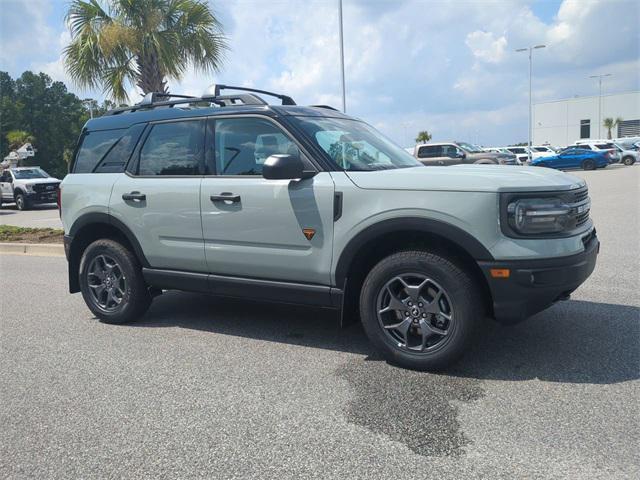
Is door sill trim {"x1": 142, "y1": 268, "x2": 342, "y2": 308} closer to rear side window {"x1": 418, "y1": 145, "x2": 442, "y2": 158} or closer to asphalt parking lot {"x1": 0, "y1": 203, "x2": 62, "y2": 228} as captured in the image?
asphalt parking lot {"x1": 0, "y1": 203, "x2": 62, "y2": 228}

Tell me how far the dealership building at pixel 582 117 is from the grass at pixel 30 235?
286 feet

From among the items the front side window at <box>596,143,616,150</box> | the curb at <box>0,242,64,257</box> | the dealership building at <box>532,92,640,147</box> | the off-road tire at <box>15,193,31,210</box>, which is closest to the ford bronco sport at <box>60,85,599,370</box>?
the curb at <box>0,242,64,257</box>

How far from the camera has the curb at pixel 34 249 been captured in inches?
408

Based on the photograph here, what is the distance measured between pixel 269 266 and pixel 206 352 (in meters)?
0.89

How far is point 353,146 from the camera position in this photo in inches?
181

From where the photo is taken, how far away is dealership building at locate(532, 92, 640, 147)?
8781 centimetres

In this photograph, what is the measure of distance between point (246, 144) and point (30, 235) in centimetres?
899

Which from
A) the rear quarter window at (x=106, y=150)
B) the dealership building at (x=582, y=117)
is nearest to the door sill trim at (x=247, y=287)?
the rear quarter window at (x=106, y=150)

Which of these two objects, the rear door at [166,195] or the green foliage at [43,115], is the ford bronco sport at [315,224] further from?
the green foliage at [43,115]

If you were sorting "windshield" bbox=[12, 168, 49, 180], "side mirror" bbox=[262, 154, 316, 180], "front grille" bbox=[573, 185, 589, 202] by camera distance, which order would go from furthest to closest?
"windshield" bbox=[12, 168, 49, 180] < "side mirror" bbox=[262, 154, 316, 180] < "front grille" bbox=[573, 185, 589, 202]

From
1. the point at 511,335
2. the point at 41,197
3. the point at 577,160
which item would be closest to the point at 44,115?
the point at 41,197

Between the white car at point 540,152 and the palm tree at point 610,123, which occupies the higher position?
the palm tree at point 610,123

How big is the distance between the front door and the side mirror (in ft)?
0.49

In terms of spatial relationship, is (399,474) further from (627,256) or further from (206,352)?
(627,256)
